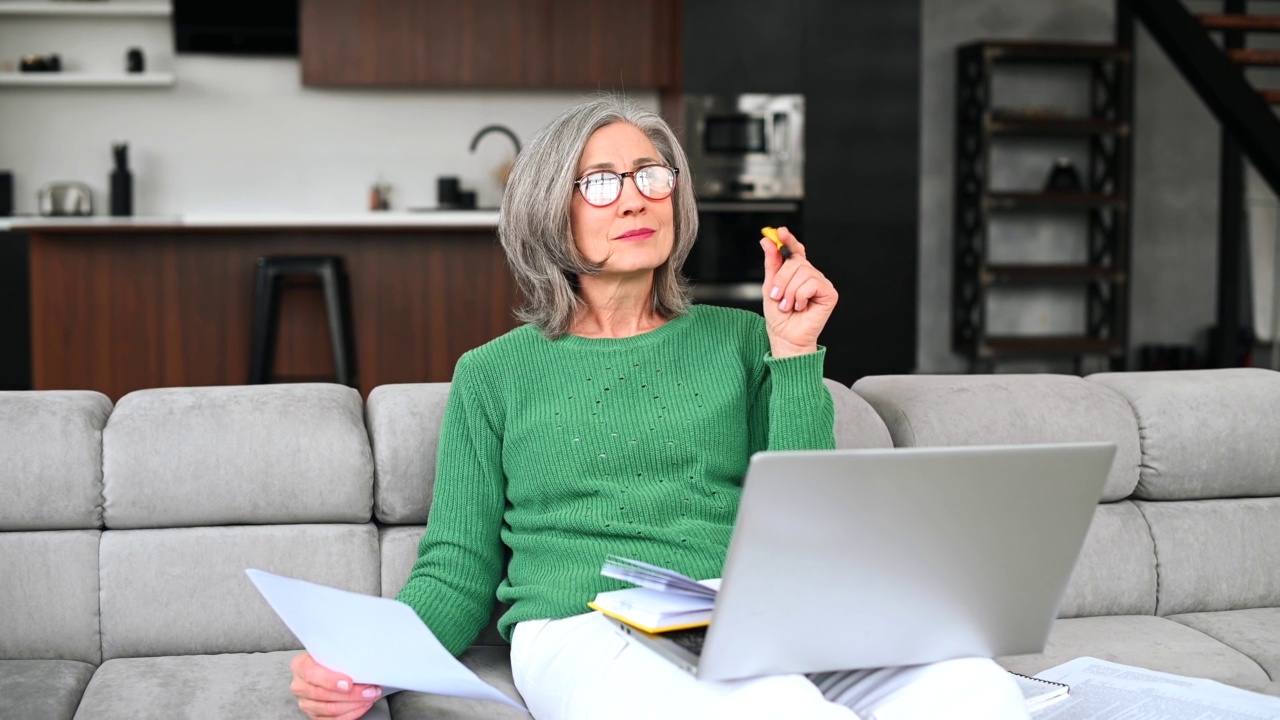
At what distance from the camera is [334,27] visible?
6.13 metres

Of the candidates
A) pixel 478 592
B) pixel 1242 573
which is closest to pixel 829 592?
pixel 478 592

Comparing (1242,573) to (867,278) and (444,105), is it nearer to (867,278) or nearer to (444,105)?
(867,278)

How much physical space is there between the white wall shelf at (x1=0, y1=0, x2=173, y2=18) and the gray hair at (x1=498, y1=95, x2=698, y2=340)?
4955 millimetres

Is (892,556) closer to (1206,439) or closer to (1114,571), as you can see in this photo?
(1114,571)

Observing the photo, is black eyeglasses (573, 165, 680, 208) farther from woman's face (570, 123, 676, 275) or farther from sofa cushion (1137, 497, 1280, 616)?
sofa cushion (1137, 497, 1280, 616)

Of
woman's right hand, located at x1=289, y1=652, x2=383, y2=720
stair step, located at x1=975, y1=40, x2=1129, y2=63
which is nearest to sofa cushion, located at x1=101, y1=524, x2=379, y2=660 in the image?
woman's right hand, located at x1=289, y1=652, x2=383, y2=720

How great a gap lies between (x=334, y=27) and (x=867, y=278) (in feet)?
9.56

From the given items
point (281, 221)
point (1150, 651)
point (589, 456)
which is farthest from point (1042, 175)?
point (589, 456)

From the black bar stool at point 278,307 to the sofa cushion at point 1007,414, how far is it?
142 inches

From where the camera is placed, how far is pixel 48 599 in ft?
5.96

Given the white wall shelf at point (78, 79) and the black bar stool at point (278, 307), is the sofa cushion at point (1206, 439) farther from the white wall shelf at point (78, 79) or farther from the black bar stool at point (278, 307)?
the white wall shelf at point (78, 79)

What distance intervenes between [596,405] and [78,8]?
5.35 m

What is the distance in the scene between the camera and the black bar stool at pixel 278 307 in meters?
5.32

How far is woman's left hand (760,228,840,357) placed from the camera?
62.1 inches
